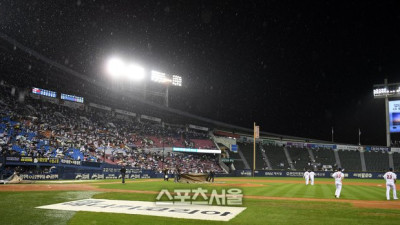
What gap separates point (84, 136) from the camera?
44.1 meters

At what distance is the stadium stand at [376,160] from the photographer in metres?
65.1

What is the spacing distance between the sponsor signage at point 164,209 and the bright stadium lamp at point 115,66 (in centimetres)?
4427

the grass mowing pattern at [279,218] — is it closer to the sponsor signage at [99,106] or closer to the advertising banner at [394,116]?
the sponsor signage at [99,106]

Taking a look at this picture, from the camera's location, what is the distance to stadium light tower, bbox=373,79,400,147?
61562mm

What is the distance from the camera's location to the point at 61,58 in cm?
4234

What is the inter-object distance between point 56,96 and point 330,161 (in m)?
56.6

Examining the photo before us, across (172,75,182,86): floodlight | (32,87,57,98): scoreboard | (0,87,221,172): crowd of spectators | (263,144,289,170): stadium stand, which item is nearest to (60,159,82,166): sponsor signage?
(0,87,221,172): crowd of spectators

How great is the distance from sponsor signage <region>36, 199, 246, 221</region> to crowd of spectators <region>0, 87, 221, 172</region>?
20.4m

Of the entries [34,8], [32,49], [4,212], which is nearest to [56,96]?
[32,49]

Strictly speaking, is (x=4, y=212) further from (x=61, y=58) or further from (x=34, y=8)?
(x=61, y=58)

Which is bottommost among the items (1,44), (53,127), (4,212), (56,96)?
(4,212)

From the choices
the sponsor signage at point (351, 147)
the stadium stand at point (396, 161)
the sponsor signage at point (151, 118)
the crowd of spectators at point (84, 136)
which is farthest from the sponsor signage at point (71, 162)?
the sponsor signage at point (351, 147)

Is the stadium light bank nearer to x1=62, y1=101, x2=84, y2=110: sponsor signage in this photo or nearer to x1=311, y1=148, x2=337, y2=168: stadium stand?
x1=62, y1=101, x2=84, y2=110: sponsor signage

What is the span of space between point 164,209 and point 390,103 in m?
63.9
